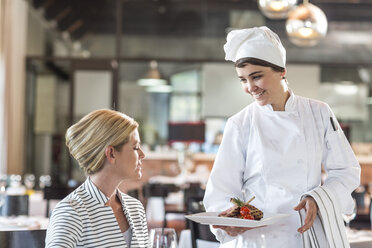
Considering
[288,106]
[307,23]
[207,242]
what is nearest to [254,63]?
[288,106]

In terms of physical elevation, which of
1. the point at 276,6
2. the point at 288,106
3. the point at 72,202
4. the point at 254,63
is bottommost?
Result: the point at 72,202

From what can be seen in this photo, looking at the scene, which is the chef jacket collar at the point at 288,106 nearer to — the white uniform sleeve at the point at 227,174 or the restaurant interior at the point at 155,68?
the white uniform sleeve at the point at 227,174

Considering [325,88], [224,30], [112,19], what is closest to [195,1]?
[224,30]

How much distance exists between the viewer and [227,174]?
2.31 metres

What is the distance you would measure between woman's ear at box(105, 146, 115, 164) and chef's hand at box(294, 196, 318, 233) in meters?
0.60

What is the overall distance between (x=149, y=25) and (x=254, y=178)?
30.1ft

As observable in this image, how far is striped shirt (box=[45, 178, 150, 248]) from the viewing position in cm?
184

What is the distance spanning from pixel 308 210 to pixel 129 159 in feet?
1.92

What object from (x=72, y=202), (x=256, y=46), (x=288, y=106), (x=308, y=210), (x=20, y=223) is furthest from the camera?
(x=20, y=223)

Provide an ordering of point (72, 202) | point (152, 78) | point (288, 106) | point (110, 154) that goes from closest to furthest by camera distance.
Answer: point (72, 202) < point (110, 154) < point (288, 106) < point (152, 78)

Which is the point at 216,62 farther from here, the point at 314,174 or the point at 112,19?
the point at 314,174

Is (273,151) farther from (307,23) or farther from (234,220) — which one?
(307,23)

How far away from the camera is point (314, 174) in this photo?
2307mm

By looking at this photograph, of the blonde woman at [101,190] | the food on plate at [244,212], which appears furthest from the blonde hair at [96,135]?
the food on plate at [244,212]
